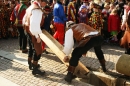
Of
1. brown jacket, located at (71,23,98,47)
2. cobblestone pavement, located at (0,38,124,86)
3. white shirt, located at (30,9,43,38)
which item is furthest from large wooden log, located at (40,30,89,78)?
white shirt, located at (30,9,43,38)

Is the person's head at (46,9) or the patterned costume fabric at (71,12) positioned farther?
the patterned costume fabric at (71,12)

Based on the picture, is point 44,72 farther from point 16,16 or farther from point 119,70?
point 16,16

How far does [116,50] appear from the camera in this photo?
7102 mm

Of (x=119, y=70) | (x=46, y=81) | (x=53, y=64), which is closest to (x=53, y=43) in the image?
(x=53, y=64)

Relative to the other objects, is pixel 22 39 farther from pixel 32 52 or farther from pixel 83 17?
pixel 83 17

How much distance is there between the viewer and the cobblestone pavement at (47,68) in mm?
4840

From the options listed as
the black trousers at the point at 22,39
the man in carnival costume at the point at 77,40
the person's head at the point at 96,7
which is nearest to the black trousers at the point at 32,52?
the man in carnival costume at the point at 77,40

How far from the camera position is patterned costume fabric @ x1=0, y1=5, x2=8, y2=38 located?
26.9ft

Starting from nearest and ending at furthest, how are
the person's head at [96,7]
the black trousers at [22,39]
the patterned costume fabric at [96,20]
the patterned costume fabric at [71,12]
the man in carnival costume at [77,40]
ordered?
the man in carnival costume at [77,40] → the black trousers at [22,39] → the person's head at [96,7] → the patterned costume fabric at [96,20] → the patterned costume fabric at [71,12]

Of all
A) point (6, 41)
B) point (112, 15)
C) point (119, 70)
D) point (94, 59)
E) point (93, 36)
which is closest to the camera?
point (93, 36)

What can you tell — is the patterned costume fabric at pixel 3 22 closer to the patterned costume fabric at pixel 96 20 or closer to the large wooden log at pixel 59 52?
the large wooden log at pixel 59 52

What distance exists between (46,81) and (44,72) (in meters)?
0.39

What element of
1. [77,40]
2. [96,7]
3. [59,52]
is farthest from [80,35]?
[96,7]

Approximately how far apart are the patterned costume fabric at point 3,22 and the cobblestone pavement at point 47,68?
1273 mm
